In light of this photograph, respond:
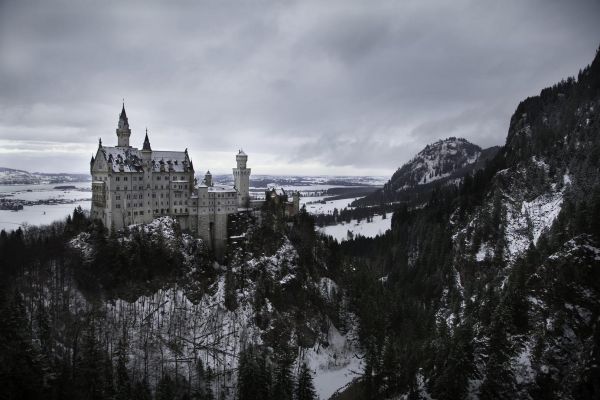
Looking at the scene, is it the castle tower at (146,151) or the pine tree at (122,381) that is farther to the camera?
the castle tower at (146,151)

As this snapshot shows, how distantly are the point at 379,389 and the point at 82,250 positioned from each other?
2661 inches

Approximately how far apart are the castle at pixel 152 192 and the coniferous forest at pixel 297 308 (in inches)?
160

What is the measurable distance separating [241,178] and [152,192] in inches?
1026

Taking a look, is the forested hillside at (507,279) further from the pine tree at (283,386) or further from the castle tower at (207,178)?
the castle tower at (207,178)

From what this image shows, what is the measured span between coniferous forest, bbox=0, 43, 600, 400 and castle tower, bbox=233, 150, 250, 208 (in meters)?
6.94

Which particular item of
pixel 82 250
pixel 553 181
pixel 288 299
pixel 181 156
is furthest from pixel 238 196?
pixel 553 181

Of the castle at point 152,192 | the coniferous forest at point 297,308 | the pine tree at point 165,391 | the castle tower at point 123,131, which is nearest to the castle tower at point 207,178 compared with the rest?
the castle at point 152,192

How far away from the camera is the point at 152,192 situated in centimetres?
9150

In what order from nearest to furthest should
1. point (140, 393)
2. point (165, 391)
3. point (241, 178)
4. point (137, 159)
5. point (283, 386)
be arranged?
point (165, 391)
point (140, 393)
point (283, 386)
point (137, 159)
point (241, 178)

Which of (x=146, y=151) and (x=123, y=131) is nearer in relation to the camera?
(x=146, y=151)

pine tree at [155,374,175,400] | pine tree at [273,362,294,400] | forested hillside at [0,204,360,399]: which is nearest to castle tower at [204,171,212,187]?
forested hillside at [0,204,360,399]

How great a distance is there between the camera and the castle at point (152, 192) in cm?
8700

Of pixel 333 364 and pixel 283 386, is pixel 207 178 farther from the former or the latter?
pixel 283 386

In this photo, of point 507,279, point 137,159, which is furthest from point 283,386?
point 507,279
